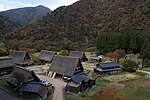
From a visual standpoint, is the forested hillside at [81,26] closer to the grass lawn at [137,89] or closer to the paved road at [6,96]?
the grass lawn at [137,89]

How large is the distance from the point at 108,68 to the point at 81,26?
54556 millimetres

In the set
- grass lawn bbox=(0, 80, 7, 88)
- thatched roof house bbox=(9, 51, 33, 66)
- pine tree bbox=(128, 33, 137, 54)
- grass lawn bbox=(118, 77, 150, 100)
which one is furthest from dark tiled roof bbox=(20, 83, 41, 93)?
pine tree bbox=(128, 33, 137, 54)

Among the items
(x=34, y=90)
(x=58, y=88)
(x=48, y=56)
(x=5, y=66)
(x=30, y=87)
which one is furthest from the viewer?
(x=48, y=56)

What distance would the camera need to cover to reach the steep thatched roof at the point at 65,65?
3594 cm

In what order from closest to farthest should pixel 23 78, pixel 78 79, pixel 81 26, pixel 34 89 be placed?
pixel 34 89 < pixel 23 78 < pixel 78 79 < pixel 81 26

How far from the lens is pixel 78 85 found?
98.5 ft

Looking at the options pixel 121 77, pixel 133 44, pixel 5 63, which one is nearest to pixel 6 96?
pixel 5 63

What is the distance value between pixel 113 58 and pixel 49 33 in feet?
138

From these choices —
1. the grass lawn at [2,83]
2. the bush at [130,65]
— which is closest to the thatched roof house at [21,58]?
the grass lawn at [2,83]

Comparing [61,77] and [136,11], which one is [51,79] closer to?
[61,77]

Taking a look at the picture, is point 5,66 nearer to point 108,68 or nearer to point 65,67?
point 65,67

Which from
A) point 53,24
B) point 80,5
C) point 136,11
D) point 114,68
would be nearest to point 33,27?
point 53,24

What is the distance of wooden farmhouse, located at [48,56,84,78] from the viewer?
35875 millimetres

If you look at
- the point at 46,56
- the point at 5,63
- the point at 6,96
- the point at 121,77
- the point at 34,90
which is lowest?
the point at 121,77
